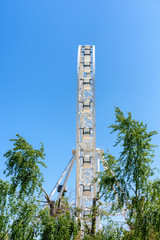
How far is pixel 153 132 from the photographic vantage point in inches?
422

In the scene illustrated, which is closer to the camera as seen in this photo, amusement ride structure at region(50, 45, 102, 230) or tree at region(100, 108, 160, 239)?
tree at region(100, 108, 160, 239)

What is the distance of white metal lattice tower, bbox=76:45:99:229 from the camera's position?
21.6 metres

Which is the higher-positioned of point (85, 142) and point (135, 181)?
point (85, 142)

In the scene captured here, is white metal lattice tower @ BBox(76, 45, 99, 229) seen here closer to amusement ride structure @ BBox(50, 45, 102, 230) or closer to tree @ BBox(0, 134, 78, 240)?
amusement ride structure @ BBox(50, 45, 102, 230)

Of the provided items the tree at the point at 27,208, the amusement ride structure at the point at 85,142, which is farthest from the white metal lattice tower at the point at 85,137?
the tree at the point at 27,208

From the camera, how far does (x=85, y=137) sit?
23109mm

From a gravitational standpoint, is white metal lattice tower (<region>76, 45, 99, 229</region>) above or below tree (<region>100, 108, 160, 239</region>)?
above

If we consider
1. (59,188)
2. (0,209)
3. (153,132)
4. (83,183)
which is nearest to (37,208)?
(0,209)

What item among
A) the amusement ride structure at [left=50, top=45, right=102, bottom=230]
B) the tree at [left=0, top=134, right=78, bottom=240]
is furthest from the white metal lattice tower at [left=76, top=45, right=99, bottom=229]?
the tree at [left=0, top=134, right=78, bottom=240]

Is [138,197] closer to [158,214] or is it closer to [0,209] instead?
[158,214]

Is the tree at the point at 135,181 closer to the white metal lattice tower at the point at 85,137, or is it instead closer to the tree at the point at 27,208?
the tree at the point at 27,208

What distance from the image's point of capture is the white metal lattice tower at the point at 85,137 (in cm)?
2164

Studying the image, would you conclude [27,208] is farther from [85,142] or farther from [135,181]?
[85,142]

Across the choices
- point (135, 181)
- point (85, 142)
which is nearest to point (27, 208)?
point (135, 181)
